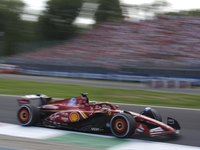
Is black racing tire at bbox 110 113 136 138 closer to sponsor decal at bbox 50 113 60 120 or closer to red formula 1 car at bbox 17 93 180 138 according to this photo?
red formula 1 car at bbox 17 93 180 138

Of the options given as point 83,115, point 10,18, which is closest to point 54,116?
point 83,115

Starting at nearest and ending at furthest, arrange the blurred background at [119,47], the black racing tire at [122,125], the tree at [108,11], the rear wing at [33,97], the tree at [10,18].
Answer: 1. the black racing tire at [122,125]
2. the rear wing at [33,97]
3. the blurred background at [119,47]
4. the tree at [108,11]
5. the tree at [10,18]

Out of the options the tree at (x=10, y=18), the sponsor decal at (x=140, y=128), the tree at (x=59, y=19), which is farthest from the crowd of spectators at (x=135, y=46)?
the sponsor decal at (x=140, y=128)

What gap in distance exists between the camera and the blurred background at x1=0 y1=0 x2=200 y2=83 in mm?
17297

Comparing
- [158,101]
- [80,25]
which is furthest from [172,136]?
[80,25]

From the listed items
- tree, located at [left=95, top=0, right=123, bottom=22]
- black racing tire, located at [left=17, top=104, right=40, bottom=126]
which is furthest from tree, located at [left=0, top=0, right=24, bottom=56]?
black racing tire, located at [left=17, top=104, right=40, bottom=126]

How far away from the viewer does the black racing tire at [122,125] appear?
14.6 feet

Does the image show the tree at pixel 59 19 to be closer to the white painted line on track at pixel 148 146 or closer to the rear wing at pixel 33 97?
the rear wing at pixel 33 97

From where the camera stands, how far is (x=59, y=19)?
34.8 m

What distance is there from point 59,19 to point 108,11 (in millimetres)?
7592

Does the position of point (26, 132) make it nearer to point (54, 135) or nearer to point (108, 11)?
point (54, 135)

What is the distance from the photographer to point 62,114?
5230 millimetres

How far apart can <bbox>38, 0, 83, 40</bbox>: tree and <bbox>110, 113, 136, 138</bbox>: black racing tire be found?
28721mm

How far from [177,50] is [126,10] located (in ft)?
34.7
